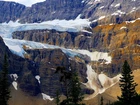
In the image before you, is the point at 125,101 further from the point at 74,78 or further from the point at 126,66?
the point at 74,78

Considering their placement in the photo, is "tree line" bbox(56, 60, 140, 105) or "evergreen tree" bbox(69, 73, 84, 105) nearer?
"evergreen tree" bbox(69, 73, 84, 105)

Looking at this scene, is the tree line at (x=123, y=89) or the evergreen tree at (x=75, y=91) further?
the tree line at (x=123, y=89)

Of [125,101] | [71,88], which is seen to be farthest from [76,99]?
[125,101]

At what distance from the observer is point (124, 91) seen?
9456 centimetres

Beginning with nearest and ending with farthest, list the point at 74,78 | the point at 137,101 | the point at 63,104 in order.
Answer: the point at 63,104 < the point at 74,78 < the point at 137,101

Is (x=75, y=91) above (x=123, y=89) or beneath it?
above

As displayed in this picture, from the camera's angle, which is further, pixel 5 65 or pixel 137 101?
pixel 137 101

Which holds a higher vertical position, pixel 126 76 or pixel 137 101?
pixel 126 76

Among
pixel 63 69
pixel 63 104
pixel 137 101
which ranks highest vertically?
pixel 63 69

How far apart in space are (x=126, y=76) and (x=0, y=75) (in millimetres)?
29497

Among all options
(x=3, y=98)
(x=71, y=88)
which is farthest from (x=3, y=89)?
(x=71, y=88)

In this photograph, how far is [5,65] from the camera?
8650cm

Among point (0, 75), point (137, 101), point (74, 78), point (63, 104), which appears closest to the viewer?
point (63, 104)

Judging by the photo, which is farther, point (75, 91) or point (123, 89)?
point (123, 89)
